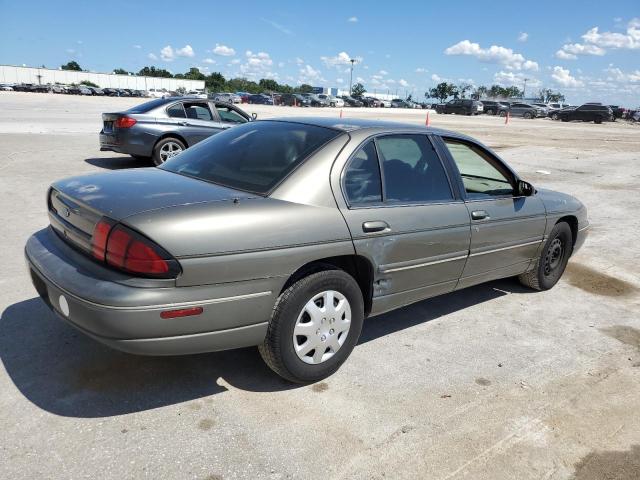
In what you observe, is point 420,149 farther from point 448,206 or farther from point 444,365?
point 444,365

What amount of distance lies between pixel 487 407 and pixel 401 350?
0.79 metres

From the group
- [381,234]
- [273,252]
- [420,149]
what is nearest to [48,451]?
Result: [273,252]

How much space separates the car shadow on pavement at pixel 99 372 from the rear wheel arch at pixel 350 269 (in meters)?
0.62

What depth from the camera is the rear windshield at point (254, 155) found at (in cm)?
324

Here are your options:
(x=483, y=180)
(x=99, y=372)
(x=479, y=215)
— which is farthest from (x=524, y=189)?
(x=99, y=372)

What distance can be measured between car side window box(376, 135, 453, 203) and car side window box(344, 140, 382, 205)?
2.5 inches

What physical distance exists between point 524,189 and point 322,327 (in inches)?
95.9

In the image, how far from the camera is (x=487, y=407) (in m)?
3.14

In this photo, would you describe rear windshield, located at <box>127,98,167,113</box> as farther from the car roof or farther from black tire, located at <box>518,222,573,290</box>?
black tire, located at <box>518,222,573,290</box>

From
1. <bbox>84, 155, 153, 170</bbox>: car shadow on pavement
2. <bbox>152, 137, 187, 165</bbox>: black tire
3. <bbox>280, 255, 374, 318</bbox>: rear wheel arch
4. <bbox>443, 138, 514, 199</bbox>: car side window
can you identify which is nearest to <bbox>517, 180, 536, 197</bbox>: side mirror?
<bbox>443, 138, 514, 199</bbox>: car side window

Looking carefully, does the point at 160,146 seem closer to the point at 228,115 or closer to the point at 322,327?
the point at 228,115

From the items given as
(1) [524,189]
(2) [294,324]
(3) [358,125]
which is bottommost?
(2) [294,324]

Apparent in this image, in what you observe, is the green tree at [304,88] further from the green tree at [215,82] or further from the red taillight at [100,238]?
the red taillight at [100,238]

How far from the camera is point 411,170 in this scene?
377 cm
